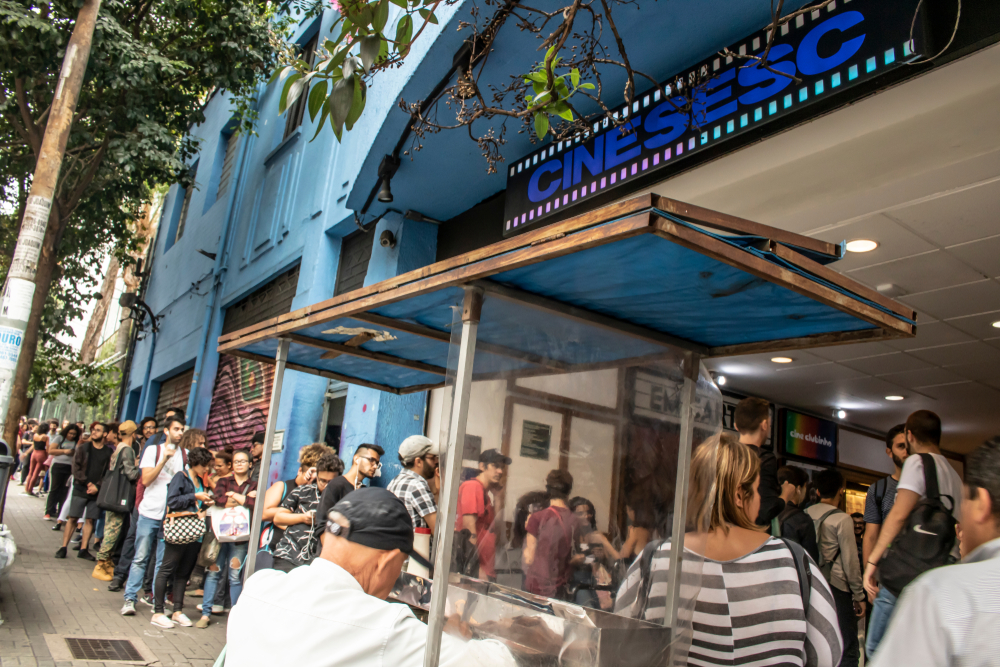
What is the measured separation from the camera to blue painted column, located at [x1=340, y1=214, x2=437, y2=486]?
7250mm

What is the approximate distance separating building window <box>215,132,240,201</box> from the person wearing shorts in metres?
6.07

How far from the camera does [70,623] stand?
6.13 metres

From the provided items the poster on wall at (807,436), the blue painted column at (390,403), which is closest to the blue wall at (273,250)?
the blue painted column at (390,403)

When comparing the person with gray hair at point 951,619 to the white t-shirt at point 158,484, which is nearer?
the person with gray hair at point 951,619

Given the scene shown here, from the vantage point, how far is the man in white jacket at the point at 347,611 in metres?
1.84

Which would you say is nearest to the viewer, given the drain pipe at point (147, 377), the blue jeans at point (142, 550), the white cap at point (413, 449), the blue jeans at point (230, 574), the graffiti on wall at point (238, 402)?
the white cap at point (413, 449)

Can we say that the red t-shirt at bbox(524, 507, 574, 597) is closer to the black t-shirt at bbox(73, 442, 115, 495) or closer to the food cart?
the food cart

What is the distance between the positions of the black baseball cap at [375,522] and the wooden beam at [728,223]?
118cm


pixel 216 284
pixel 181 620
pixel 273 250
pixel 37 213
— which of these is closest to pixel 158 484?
pixel 181 620

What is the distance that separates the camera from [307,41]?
12227mm

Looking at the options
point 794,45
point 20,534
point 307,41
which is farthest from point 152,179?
point 794,45

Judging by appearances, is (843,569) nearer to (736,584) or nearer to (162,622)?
(736,584)

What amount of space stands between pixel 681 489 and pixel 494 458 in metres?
0.77

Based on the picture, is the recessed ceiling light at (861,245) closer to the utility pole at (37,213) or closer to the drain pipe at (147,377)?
the utility pole at (37,213)
